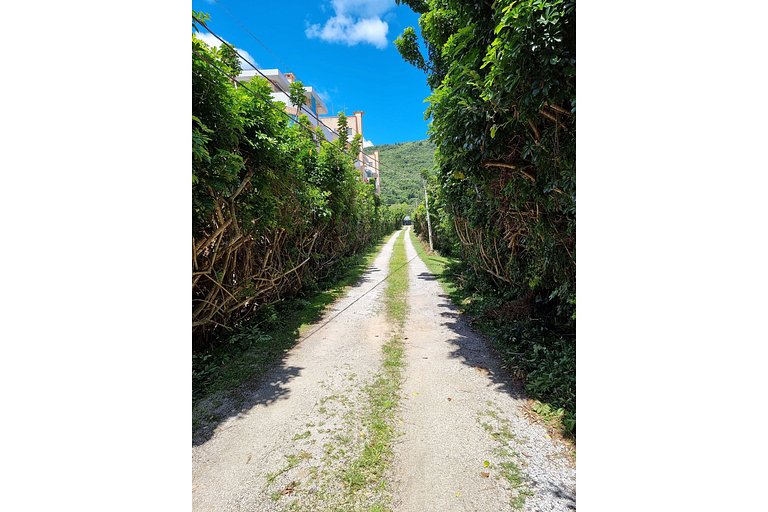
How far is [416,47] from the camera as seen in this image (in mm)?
9578

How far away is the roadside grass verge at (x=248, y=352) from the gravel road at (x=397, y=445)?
271 millimetres

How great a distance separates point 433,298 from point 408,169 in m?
69.5

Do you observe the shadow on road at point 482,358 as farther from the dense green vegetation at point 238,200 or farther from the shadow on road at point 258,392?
the dense green vegetation at point 238,200


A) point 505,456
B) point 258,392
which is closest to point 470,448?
point 505,456

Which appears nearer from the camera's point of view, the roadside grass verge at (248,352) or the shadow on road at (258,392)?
the shadow on road at (258,392)

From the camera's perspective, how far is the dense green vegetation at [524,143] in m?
2.42

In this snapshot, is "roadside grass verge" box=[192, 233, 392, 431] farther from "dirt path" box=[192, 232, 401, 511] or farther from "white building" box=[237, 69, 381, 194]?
"white building" box=[237, 69, 381, 194]

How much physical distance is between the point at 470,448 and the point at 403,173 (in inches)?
2850

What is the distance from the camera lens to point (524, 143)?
377cm

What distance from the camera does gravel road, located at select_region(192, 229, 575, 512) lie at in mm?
2162

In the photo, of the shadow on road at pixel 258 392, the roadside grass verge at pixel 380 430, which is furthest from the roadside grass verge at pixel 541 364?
the shadow on road at pixel 258 392

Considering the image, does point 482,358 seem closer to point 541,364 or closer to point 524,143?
point 541,364
